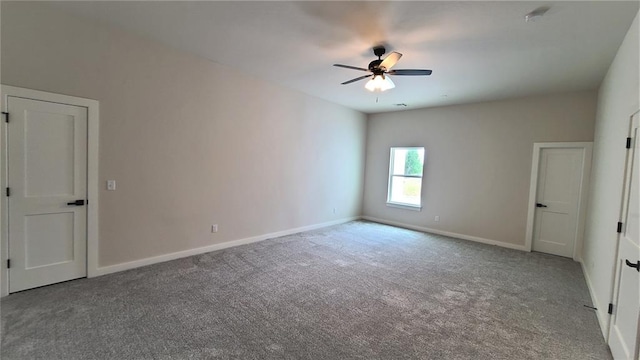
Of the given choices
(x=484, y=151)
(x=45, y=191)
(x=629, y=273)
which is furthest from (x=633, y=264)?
(x=45, y=191)

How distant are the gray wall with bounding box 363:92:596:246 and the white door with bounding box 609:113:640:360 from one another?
2.90 meters

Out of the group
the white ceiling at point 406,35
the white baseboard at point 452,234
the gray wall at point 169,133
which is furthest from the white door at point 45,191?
the white baseboard at point 452,234

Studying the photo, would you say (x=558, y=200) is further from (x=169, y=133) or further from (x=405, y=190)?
(x=169, y=133)

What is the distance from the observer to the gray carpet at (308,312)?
6.80 feet

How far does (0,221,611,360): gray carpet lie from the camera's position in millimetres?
2072

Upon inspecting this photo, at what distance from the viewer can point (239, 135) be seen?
4.46 metres

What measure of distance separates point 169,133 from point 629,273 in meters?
4.84

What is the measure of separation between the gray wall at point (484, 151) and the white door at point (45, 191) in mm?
5876

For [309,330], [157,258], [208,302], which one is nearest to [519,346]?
[309,330]

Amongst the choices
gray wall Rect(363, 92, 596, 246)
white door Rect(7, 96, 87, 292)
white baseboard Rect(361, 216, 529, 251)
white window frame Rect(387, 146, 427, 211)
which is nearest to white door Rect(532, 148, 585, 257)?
gray wall Rect(363, 92, 596, 246)

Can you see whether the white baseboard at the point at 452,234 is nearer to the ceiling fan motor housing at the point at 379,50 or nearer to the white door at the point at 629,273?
the white door at the point at 629,273

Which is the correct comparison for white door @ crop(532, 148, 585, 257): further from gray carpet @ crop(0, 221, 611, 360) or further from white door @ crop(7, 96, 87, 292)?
white door @ crop(7, 96, 87, 292)

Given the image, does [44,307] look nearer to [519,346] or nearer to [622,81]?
[519,346]

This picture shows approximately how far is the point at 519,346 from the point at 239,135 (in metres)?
4.27
